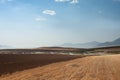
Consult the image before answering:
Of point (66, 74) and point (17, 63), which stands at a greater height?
point (17, 63)

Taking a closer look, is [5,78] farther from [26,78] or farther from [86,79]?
[86,79]

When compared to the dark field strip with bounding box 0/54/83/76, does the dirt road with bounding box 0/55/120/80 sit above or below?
below

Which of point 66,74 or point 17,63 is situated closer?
point 66,74

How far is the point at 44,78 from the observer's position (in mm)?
17156

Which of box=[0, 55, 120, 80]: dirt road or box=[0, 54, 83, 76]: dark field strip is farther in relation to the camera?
box=[0, 54, 83, 76]: dark field strip

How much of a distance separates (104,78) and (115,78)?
0.78 metres

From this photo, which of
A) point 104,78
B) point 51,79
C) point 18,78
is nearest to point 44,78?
point 51,79

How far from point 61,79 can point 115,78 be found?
4043 millimetres

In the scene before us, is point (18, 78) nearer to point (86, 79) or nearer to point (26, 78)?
point (26, 78)

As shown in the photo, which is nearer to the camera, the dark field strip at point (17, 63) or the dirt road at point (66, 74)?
the dirt road at point (66, 74)

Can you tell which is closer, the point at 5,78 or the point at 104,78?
the point at 5,78

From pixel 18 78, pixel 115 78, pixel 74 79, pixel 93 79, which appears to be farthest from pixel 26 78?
pixel 115 78

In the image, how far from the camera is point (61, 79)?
17.0 metres

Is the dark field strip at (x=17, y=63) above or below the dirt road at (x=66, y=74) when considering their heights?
above
